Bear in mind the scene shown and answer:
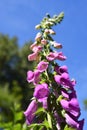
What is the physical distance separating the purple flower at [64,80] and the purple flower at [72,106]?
0.46 feet

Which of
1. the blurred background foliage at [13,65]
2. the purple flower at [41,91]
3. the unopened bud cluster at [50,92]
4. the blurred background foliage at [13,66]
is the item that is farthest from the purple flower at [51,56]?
the blurred background foliage at [13,65]

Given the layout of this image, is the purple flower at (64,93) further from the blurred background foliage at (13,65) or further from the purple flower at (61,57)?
the blurred background foliage at (13,65)

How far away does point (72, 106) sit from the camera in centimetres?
349

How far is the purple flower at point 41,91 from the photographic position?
353 cm

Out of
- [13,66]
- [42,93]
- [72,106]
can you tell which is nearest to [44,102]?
[42,93]

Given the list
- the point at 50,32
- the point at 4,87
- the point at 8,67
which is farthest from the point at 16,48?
the point at 50,32

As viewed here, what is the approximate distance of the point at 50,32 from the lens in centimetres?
391

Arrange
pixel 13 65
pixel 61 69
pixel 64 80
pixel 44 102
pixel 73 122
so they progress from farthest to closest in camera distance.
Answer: pixel 13 65, pixel 61 69, pixel 64 80, pixel 44 102, pixel 73 122

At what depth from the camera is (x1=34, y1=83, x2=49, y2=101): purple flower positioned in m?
3.53

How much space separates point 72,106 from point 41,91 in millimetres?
212

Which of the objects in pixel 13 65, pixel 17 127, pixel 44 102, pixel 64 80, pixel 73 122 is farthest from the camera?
pixel 13 65

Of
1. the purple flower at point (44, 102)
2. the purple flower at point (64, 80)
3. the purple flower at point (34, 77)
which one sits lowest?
the purple flower at point (44, 102)

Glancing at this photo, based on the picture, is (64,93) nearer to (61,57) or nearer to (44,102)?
(44,102)

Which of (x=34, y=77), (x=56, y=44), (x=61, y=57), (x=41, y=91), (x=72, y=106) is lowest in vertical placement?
(x=72, y=106)
